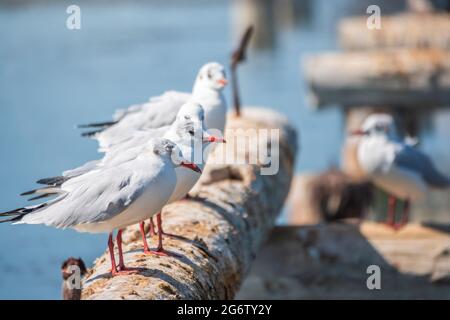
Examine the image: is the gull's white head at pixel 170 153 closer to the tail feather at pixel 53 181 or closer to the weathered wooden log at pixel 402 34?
the tail feather at pixel 53 181

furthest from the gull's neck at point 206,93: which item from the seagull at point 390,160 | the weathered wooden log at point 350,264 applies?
the seagull at point 390,160

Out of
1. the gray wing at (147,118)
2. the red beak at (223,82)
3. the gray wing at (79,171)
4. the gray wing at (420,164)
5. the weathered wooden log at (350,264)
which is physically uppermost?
the red beak at (223,82)

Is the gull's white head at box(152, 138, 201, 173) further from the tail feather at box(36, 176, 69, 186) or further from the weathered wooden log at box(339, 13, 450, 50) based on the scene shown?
the weathered wooden log at box(339, 13, 450, 50)

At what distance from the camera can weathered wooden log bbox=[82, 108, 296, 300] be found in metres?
4.32

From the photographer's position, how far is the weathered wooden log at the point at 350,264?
22.3 feet

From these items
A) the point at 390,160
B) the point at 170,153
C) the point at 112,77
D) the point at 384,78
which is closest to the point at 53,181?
the point at 170,153

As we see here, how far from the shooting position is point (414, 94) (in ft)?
31.6

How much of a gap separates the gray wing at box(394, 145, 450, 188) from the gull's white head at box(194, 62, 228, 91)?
1.71m

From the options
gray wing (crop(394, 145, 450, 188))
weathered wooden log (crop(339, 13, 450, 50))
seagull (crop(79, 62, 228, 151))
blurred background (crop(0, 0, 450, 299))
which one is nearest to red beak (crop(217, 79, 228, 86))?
seagull (crop(79, 62, 228, 151))

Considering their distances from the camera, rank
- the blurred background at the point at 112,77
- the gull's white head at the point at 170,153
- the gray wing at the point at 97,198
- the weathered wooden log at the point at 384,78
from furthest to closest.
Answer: the weathered wooden log at the point at 384,78
the blurred background at the point at 112,77
the gull's white head at the point at 170,153
the gray wing at the point at 97,198

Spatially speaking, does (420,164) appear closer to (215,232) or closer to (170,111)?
(170,111)

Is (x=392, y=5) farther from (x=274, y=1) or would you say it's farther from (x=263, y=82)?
(x=263, y=82)
